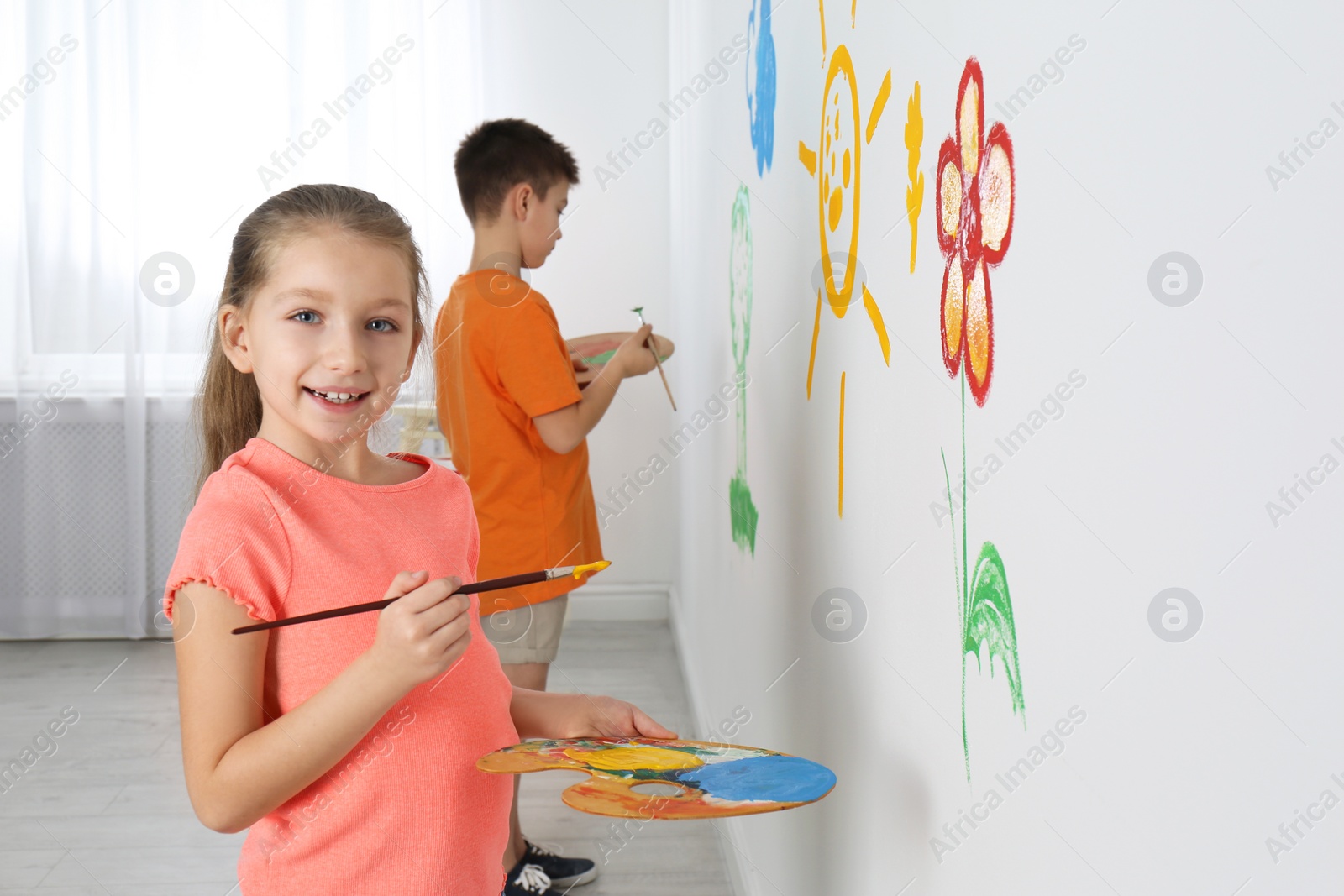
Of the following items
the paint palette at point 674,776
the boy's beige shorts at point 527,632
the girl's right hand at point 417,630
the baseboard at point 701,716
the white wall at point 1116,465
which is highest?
the white wall at point 1116,465

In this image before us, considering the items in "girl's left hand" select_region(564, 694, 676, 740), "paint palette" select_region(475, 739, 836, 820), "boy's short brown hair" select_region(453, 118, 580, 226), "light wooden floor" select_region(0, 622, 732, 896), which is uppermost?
"boy's short brown hair" select_region(453, 118, 580, 226)

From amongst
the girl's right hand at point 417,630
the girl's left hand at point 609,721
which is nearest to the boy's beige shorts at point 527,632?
the girl's left hand at point 609,721

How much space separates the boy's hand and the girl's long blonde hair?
0.77 metres

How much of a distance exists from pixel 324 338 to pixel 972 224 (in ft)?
1.77

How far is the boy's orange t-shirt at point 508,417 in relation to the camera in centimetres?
168

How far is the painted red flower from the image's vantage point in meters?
0.55

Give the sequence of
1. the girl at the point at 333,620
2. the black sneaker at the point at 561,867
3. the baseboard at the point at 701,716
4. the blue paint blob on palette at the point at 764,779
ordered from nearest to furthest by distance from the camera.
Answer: the blue paint blob on palette at the point at 764,779 → the girl at the point at 333,620 → the baseboard at the point at 701,716 → the black sneaker at the point at 561,867

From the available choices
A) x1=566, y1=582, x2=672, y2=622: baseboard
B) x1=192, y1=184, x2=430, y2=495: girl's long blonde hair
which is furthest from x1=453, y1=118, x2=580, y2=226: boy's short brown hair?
x1=566, y1=582, x2=672, y2=622: baseboard

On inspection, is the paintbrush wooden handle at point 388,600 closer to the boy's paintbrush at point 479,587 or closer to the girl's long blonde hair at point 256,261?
the boy's paintbrush at point 479,587

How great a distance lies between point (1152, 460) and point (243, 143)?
342 cm

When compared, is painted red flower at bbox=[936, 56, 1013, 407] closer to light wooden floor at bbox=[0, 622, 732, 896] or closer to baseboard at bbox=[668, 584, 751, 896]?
baseboard at bbox=[668, 584, 751, 896]

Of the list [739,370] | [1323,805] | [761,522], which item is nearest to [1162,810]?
[1323,805]

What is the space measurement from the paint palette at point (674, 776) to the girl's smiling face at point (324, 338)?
0.32 meters

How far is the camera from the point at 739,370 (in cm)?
176
